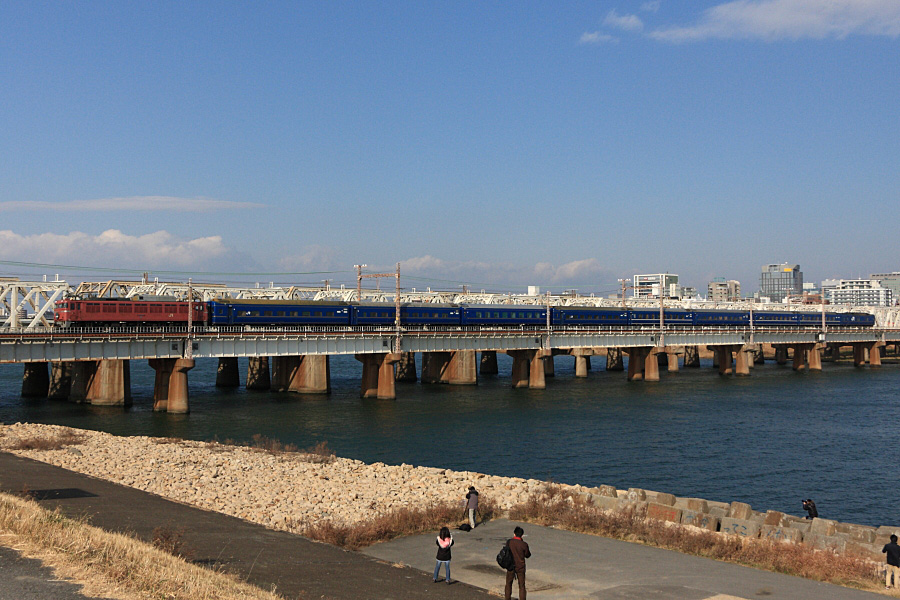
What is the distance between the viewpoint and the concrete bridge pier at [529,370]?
91.2 m

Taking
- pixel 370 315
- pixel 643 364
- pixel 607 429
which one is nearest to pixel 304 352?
pixel 370 315

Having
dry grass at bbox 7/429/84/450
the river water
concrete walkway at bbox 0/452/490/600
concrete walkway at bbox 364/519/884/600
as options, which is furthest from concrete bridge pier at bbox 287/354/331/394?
concrete walkway at bbox 364/519/884/600

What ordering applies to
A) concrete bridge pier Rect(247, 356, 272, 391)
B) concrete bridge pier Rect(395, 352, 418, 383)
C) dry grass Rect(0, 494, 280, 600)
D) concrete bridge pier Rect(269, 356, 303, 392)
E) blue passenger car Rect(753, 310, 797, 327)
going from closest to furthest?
dry grass Rect(0, 494, 280, 600)
concrete bridge pier Rect(269, 356, 303, 392)
concrete bridge pier Rect(247, 356, 272, 391)
concrete bridge pier Rect(395, 352, 418, 383)
blue passenger car Rect(753, 310, 797, 327)

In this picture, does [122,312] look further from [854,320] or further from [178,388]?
[854,320]

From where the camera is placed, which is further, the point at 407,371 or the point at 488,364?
the point at 488,364

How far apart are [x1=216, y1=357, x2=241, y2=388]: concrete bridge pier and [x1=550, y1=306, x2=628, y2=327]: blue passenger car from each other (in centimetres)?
4189

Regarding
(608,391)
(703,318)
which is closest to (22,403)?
(608,391)

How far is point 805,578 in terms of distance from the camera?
21.9m

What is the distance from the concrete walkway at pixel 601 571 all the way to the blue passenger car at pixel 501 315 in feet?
235

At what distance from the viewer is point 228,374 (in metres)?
91.9

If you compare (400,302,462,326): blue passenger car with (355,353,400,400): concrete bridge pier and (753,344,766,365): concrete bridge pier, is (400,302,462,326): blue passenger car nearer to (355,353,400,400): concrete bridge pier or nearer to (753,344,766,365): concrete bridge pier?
(355,353,400,400): concrete bridge pier

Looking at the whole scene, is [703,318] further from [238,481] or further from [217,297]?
[238,481]

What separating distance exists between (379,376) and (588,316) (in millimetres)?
41965

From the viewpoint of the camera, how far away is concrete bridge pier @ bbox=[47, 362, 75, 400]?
7500 centimetres
